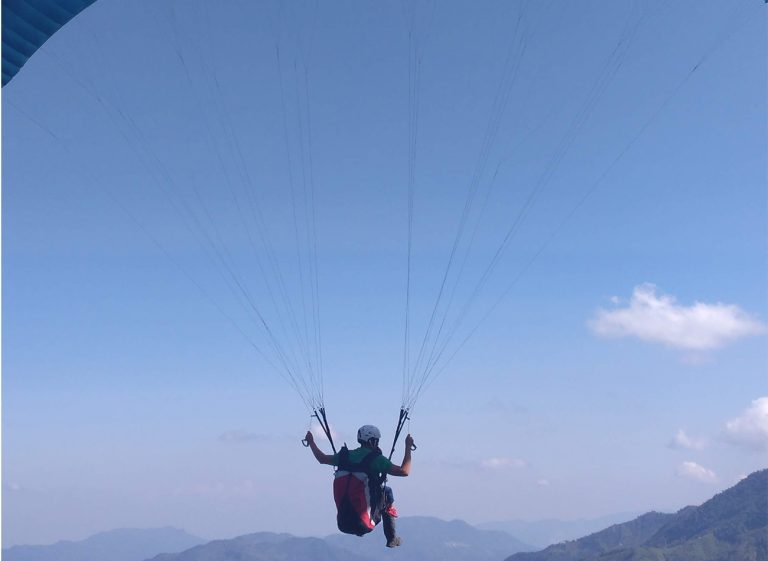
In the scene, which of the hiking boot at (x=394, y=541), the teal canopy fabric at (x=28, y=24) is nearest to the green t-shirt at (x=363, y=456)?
the hiking boot at (x=394, y=541)

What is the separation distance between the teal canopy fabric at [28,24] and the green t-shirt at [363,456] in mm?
9320

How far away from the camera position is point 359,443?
561 inches

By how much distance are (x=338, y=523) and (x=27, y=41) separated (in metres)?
10.7

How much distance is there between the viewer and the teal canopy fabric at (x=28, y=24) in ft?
37.1

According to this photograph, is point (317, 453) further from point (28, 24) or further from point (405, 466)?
point (28, 24)

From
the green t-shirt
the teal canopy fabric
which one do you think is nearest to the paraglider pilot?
the green t-shirt

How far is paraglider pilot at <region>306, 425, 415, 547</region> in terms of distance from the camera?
13.6 meters

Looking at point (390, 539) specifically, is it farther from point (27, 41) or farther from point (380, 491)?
point (27, 41)

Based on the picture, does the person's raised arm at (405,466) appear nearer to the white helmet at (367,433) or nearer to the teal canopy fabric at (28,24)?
the white helmet at (367,433)

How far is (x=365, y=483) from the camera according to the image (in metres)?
13.7

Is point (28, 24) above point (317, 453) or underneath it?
above

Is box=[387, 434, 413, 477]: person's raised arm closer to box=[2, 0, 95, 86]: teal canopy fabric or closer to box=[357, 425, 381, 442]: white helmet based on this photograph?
box=[357, 425, 381, 442]: white helmet

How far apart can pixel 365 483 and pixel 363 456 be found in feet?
1.71

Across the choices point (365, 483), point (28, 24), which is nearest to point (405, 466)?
point (365, 483)
